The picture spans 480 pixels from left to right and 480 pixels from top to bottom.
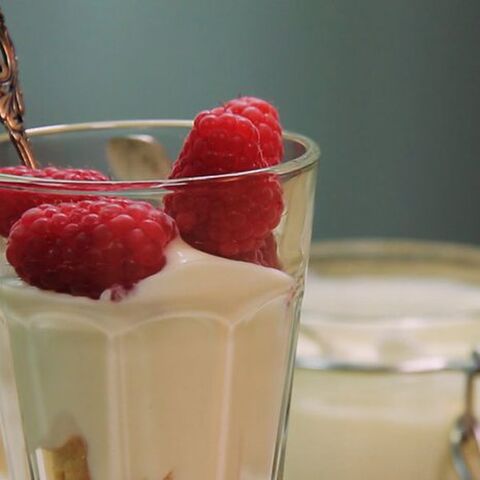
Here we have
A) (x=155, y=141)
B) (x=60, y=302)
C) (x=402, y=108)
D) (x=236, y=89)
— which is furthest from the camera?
(x=402, y=108)

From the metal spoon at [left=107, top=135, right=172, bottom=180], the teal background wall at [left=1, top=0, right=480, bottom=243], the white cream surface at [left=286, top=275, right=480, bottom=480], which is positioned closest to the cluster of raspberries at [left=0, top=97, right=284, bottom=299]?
the metal spoon at [left=107, top=135, right=172, bottom=180]

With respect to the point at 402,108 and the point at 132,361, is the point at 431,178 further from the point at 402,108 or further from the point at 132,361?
the point at 132,361

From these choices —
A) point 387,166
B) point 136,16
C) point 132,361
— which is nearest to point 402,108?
point 387,166

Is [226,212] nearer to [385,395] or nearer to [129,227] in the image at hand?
[129,227]

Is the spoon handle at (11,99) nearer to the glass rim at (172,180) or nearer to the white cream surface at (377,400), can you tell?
the glass rim at (172,180)

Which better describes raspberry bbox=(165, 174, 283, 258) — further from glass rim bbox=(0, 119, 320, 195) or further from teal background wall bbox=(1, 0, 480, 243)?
teal background wall bbox=(1, 0, 480, 243)

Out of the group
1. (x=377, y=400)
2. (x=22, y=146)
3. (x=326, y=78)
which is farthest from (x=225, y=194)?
(x=326, y=78)

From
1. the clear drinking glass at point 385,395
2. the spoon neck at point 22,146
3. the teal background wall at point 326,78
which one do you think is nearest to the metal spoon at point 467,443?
the clear drinking glass at point 385,395
